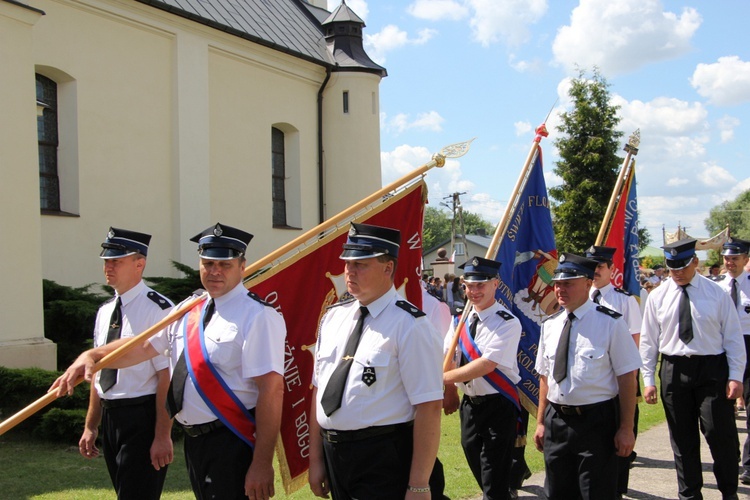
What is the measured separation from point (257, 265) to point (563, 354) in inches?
87.0

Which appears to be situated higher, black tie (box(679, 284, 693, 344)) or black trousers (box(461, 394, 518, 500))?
black tie (box(679, 284, 693, 344))

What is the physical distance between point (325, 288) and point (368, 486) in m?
1.93

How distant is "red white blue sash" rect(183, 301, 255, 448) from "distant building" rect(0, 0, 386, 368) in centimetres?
797

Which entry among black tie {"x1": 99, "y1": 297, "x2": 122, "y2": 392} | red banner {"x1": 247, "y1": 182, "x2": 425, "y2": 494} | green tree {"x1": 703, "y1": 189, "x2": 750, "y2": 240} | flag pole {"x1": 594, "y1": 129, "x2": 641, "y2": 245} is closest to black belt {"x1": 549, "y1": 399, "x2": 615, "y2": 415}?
red banner {"x1": 247, "y1": 182, "x2": 425, "y2": 494}

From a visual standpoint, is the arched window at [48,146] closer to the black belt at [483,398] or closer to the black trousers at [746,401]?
the black belt at [483,398]

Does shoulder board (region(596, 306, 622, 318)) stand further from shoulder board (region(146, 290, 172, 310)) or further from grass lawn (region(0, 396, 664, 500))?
shoulder board (region(146, 290, 172, 310))

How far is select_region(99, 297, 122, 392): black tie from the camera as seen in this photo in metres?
5.00

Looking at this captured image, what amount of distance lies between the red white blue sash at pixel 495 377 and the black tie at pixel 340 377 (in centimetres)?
253

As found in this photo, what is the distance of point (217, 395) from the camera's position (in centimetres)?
407

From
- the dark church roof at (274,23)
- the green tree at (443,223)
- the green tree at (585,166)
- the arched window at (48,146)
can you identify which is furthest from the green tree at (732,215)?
the arched window at (48,146)

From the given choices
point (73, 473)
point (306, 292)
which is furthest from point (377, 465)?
point (73, 473)

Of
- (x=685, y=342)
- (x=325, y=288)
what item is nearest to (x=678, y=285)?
(x=685, y=342)

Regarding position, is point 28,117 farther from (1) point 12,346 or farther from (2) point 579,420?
(2) point 579,420

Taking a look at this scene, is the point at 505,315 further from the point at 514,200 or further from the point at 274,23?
the point at 274,23
